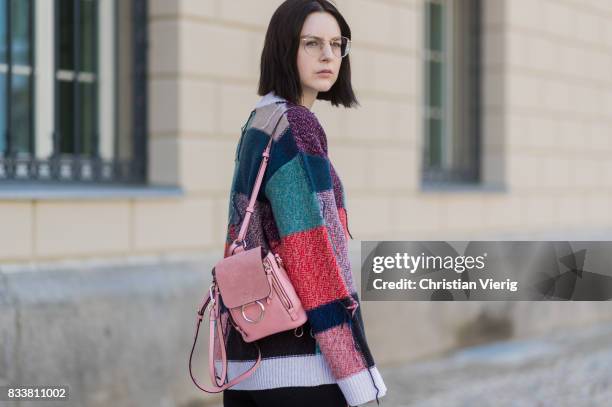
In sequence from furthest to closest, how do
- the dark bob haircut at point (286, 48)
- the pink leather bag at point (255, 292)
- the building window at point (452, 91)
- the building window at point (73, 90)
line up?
the building window at point (452, 91)
the building window at point (73, 90)
the dark bob haircut at point (286, 48)
the pink leather bag at point (255, 292)

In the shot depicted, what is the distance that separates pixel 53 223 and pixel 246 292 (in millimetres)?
3289

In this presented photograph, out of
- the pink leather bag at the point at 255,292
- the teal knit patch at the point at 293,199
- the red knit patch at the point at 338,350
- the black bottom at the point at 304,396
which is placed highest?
the teal knit patch at the point at 293,199

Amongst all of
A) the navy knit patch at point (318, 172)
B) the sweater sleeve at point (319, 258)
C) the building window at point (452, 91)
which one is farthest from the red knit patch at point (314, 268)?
the building window at point (452, 91)

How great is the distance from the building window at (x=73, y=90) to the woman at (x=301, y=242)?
3322 mm

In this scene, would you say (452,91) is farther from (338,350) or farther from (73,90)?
(338,350)

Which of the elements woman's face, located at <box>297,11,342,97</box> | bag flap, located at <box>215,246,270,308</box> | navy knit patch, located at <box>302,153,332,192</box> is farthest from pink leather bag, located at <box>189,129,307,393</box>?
woman's face, located at <box>297,11,342,97</box>

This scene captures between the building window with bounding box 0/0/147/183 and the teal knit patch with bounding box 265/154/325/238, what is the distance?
3.43 meters

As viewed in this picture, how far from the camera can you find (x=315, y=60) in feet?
8.63

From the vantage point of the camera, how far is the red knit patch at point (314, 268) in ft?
8.02

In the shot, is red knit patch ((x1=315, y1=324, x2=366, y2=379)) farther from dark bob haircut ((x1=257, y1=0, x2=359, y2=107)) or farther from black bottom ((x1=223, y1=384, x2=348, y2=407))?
dark bob haircut ((x1=257, y1=0, x2=359, y2=107))

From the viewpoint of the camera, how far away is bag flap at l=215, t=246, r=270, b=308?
2.45 meters

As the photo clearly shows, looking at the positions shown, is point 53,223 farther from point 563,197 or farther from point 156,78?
point 563,197

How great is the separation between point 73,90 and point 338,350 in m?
4.00

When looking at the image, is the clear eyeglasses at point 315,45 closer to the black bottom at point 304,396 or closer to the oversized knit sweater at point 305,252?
the oversized knit sweater at point 305,252
